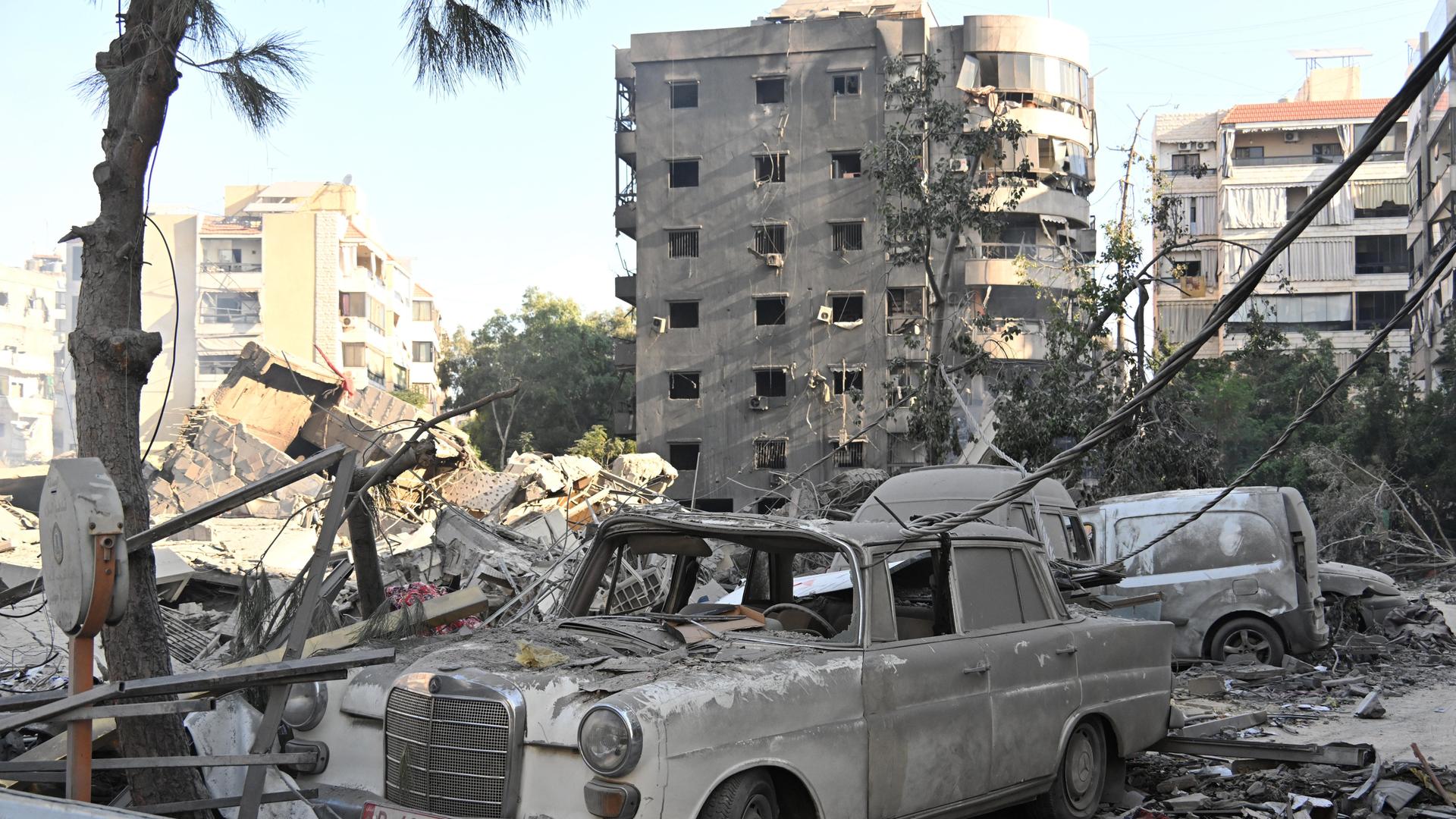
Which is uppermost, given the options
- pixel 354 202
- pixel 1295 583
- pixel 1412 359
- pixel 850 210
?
pixel 354 202

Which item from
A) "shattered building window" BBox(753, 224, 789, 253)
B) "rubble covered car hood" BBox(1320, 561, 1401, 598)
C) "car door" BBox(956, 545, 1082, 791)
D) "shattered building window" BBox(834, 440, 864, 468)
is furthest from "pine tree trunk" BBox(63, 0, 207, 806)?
"shattered building window" BBox(753, 224, 789, 253)

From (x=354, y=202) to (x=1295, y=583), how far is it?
73290 millimetres

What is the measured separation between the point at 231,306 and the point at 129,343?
65.5m

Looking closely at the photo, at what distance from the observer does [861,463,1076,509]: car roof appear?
51.6ft

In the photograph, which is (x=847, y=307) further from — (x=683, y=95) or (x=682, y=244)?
(x=683, y=95)

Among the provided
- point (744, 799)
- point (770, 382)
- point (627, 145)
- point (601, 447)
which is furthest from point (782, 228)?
point (744, 799)

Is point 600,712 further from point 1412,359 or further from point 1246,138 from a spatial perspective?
point 1246,138

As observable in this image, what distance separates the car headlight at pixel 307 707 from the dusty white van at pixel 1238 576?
379 inches

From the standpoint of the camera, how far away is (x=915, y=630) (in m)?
6.30

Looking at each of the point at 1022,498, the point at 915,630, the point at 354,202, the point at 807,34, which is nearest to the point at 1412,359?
the point at 807,34

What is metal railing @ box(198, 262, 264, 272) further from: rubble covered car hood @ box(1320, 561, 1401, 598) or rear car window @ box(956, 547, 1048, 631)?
rear car window @ box(956, 547, 1048, 631)

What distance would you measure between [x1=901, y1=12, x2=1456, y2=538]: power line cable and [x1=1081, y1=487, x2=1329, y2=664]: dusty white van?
24.8 ft

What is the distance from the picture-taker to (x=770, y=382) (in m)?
44.6

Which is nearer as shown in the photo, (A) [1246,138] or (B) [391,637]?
(B) [391,637]
